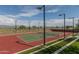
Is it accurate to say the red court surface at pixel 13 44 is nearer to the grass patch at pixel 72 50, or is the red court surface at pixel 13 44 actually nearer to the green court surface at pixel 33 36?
the green court surface at pixel 33 36

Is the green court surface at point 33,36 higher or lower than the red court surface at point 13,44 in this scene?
higher

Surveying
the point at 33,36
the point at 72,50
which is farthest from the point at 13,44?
the point at 72,50

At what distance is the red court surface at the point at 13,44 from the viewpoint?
5418 mm

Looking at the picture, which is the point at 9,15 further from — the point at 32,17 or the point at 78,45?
the point at 78,45

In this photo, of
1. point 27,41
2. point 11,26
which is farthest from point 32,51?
point 11,26

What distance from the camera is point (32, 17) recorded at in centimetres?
548

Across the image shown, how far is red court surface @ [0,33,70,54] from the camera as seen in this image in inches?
213

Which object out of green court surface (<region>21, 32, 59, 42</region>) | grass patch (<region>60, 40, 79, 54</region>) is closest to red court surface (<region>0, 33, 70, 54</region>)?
green court surface (<region>21, 32, 59, 42</region>)

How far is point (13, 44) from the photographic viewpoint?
5.47 meters

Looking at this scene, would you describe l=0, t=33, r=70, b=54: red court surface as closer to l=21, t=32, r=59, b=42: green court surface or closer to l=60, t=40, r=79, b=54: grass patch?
l=21, t=32, r=59, b=42: green court surface

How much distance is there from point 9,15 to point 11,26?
20cm

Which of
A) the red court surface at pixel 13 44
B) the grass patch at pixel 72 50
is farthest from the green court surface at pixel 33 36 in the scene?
the grass patch at pixel 72 50

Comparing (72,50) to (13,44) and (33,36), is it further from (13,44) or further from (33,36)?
(13,44)

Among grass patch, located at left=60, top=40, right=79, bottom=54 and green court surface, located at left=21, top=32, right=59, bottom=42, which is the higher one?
green court surface, located at left=21, top=32, right=59, bottom=42
